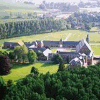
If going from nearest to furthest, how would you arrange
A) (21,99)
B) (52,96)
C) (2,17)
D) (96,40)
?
(21,99)
(52,96)
(96,40)
(2,17)

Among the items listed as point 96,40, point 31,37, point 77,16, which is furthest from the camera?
point 77,16

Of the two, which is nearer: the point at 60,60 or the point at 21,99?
the point at 21,99

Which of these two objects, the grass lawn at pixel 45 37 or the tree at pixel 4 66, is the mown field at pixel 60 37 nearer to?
the grass lawn at pixel 45 37

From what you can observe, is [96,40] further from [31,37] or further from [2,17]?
[2,17]

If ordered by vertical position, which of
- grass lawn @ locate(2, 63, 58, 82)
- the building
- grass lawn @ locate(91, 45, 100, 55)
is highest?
the building

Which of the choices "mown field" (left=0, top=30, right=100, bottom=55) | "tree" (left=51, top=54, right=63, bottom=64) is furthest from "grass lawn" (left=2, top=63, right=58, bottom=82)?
"mown field" (left=0, top=30, right=100, bottom=55)

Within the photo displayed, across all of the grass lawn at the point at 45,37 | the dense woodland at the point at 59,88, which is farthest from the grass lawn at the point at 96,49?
the dense woodland at the point at 59,88

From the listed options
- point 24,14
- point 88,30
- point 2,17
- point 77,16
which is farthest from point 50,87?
point 77,16

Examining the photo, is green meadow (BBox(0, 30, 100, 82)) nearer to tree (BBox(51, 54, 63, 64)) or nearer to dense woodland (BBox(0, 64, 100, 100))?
tree (BBox(51, 54, 63, 64))
